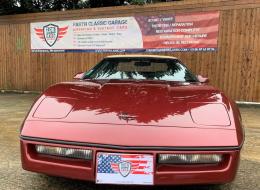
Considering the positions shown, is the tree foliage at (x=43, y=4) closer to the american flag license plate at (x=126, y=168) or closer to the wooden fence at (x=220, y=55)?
the wooden fence at (x=220, y=55)

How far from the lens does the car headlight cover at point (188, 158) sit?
292cm

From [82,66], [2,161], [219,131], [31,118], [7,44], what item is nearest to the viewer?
[219,131]

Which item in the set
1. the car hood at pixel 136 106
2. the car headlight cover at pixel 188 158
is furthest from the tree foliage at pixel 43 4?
the car headlight cover at pixel 188 158

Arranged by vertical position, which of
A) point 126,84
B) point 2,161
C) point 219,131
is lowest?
point 2,161

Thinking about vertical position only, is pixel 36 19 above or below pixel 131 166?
above

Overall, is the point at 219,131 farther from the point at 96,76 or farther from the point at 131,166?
the point at 96,76

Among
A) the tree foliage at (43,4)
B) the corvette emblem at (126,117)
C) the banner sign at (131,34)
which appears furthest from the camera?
the tree foliage at (43,4)

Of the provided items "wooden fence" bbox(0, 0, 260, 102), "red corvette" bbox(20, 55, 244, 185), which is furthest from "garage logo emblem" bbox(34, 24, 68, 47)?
"red corvette" bbox(20, 55, 244, 185)

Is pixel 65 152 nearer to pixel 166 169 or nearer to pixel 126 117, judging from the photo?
pixel 126 117

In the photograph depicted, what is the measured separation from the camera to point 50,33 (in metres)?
12.4

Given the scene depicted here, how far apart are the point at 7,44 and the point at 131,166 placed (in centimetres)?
1163

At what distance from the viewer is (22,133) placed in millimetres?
3186

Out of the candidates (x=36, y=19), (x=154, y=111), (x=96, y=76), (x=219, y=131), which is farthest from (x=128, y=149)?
(x=36, y=19)

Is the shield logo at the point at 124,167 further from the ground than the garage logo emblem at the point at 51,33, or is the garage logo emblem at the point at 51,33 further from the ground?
the garage logo emblem at the point at 51,33
